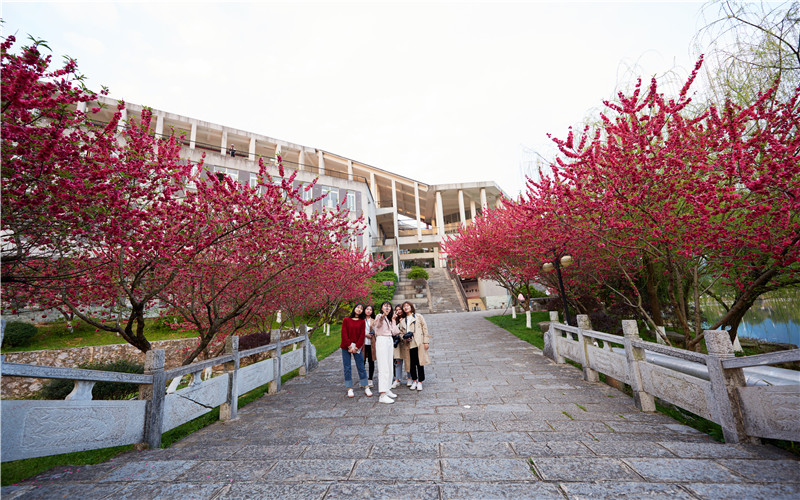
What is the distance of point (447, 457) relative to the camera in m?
3.32

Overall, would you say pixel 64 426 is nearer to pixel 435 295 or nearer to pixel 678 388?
pixel 678 388

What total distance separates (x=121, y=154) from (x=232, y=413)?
168 inches

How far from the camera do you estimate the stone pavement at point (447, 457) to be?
2668 mm

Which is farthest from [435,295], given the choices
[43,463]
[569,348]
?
[43,463]

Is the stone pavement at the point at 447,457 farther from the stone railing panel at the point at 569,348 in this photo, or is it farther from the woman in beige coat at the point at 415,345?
the stone railing panel at the point at 569,348

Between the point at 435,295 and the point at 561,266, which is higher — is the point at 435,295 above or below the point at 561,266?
below

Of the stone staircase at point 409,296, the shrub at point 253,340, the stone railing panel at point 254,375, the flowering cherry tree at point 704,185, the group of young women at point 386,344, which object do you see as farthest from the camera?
the stone staircase at point 409,296

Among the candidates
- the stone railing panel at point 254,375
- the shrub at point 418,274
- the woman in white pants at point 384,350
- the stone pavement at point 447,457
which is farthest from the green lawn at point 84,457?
the shrub at point 418,274

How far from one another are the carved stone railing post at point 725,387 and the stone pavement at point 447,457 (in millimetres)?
204

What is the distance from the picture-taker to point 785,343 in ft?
34.2

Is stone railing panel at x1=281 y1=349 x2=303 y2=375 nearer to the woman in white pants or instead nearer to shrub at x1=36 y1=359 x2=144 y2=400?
the woman in white pants

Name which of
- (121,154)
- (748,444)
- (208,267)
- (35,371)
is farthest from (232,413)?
(748,444)

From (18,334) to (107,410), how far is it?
Result: 51.7ft

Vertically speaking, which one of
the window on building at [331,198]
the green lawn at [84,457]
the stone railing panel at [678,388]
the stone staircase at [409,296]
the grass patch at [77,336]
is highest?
the window on building at [331,198]
